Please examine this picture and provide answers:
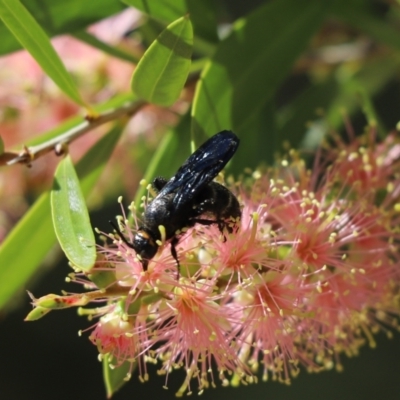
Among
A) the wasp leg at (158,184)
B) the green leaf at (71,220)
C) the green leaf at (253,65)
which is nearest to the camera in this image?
the green leaf at (71,220)

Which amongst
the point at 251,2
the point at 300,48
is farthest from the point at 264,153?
the point at 251,2

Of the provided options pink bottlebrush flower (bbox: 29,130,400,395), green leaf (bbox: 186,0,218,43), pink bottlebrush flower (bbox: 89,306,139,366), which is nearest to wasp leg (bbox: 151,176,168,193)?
pink bottlebrush flower (bbox: 29,130,400,395)

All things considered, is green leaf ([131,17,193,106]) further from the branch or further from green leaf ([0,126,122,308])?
green leaf ([0,126,122,308])

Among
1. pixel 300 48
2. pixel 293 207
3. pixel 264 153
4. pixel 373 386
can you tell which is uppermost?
pixel 300 48

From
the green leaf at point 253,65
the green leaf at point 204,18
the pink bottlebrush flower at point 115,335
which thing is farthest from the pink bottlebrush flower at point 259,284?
the green leaf at point 204,18

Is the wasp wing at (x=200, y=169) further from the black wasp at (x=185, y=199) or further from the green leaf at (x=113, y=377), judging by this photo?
the green leaf at (x=113, y=377)

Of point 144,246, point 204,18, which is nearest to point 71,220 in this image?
point 144,246

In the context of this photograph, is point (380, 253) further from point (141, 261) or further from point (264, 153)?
point (141, 261)
